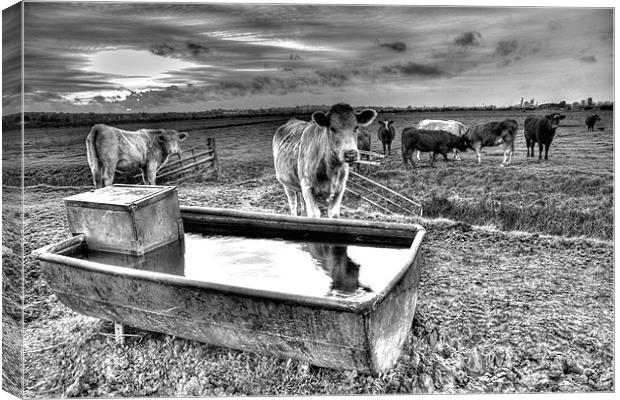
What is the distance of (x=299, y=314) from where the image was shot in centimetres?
351

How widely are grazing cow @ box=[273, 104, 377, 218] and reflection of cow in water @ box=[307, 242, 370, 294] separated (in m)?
0.60

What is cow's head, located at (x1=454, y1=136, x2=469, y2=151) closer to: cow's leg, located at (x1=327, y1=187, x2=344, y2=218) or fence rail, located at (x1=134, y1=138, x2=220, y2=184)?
cow's leg, located at (x1=327, y1=187, x2=344, y2=218)

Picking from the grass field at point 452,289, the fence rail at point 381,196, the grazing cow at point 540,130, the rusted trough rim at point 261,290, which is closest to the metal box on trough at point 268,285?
the rusted trough rim at point 261,290

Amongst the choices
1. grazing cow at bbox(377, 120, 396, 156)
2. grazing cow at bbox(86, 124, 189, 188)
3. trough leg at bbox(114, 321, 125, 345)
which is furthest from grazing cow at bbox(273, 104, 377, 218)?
trough leg at bbox(114, 321, 125, 345)

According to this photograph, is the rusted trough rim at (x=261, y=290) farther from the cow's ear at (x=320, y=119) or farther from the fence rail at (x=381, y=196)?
the cow's ear at (x=320, y=119)

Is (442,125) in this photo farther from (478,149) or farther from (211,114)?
(211,114)

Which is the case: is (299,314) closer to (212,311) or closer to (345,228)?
(212,311)

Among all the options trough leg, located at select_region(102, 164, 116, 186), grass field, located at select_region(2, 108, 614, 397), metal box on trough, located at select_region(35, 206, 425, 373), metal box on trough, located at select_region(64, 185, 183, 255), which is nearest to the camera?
metal box on trough, located at select_region(35, 206, 425, 373)

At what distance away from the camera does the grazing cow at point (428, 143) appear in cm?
523

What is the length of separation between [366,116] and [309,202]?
40.4 inches

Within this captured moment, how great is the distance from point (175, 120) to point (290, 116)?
924 mm

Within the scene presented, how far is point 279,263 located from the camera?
4719 mm

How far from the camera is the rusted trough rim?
132 inches

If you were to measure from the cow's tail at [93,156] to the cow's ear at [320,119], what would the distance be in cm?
168
